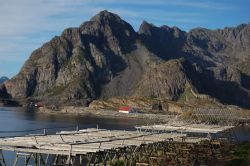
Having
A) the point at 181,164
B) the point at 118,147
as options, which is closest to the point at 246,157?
the point at 181,164

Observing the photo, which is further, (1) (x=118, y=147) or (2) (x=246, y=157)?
(2) (x=246, y=157)

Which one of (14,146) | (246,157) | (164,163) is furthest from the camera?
(246,157)

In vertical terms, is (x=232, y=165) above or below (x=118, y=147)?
below

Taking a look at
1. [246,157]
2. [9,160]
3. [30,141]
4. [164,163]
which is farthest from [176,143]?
[9,160]

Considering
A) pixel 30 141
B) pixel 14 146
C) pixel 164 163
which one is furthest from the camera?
pixel 164 163

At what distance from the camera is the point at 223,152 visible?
55062 millimetres

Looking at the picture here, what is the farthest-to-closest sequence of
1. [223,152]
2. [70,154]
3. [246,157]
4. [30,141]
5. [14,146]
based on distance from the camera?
[223,152] → [246,157] → [30,141] → [14,146] → [70,154]

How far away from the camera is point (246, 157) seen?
5144 cm

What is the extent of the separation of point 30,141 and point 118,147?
5867mm

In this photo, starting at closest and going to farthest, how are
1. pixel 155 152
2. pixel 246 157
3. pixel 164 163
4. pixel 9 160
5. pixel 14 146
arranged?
pixel 14 146
pixel 164 163
pixel 155 152
pixel 246 157
pixel 9 160

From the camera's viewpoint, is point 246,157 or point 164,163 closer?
point 164,163

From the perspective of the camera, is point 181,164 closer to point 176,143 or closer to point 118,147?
point 176,143

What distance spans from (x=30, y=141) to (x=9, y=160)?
4312 centimetres

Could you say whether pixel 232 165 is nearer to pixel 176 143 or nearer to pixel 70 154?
pixel 176 143
